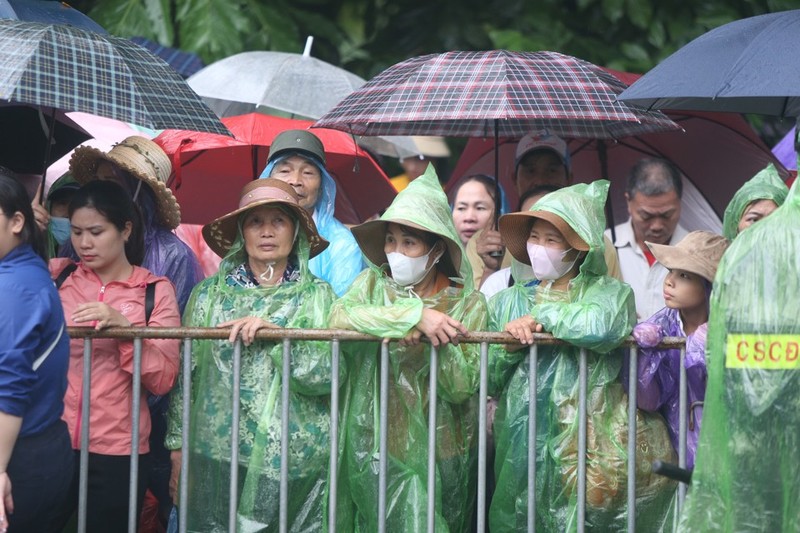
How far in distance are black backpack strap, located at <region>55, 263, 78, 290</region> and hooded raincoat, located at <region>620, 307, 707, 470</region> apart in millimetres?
2180

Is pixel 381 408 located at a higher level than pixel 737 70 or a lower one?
lower

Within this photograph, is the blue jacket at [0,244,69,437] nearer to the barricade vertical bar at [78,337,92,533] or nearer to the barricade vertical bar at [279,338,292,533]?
the barricade vertical bar at [78,337,92,533]

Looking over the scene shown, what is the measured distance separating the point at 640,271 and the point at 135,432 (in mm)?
2692

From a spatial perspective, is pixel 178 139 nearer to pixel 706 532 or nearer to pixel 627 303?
pixel 627 303

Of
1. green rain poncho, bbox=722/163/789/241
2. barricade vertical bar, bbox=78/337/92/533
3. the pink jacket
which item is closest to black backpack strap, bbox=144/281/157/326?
the pink jacket

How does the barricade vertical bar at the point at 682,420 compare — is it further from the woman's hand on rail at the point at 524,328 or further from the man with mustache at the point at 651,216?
the man with mustache at the point at 651,216

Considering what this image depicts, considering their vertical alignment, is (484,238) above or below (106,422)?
above

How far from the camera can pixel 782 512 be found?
4254mm

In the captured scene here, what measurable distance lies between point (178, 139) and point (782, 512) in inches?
151

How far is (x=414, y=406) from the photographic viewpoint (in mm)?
5535

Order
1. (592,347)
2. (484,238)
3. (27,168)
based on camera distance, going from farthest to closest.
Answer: (484,238)
(27,168)
(592,347)

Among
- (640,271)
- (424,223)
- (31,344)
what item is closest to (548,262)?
(424,223)

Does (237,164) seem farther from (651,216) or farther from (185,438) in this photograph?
(185,438)

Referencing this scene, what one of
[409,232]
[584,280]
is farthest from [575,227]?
[409,232]
